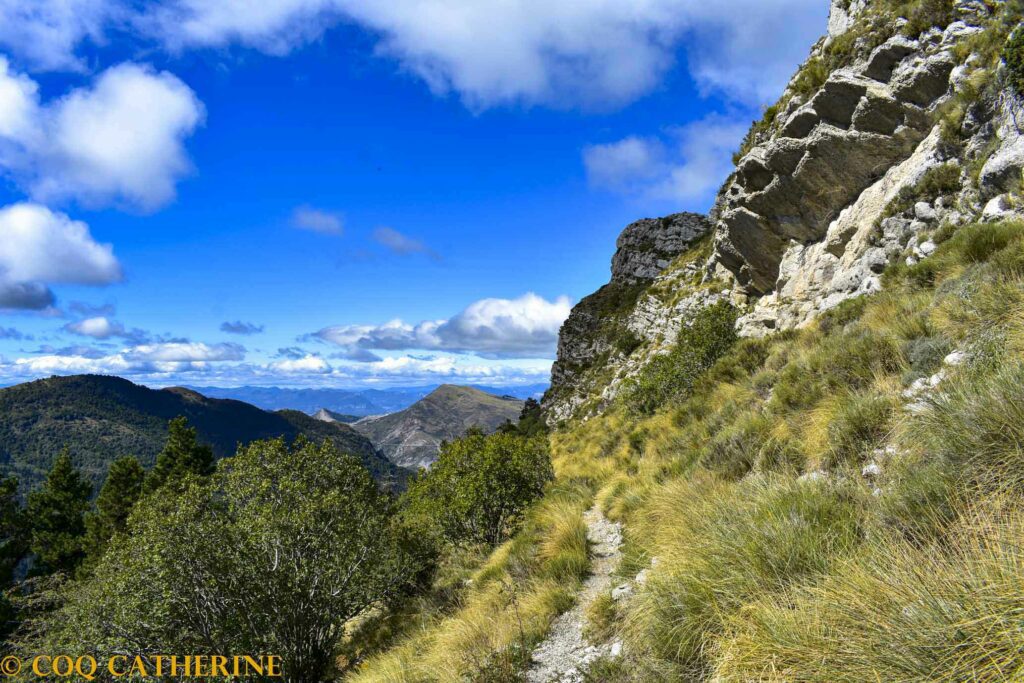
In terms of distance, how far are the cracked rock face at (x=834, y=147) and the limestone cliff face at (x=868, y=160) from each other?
0.05 meters

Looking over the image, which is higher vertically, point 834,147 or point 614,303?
point 614,303

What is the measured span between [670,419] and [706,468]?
727 cm

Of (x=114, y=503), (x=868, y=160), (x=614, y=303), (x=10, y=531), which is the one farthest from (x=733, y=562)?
(x=614, y=303)

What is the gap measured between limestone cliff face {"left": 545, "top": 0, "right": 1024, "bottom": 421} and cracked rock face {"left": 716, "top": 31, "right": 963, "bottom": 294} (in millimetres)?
47

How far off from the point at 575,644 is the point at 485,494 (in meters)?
9.00

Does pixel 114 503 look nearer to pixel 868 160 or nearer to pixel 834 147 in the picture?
pixel 834 147

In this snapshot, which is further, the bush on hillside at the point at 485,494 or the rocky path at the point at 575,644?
the bush on hillside at the point at 485,494

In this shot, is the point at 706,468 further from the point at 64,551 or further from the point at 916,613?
the point at 64,551

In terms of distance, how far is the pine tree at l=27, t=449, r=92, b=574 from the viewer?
33.1 meters

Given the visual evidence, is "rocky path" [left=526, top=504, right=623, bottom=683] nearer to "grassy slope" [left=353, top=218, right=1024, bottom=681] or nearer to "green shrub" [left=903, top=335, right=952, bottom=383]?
"grassy slope" [left=353, top=218, right=1024, bottom=681]

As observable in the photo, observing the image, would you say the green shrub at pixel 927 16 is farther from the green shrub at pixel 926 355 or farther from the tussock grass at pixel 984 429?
the tussock grass at pixel 984 429

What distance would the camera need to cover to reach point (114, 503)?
36.2 metres

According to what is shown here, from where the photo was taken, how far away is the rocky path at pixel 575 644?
473 centimetres

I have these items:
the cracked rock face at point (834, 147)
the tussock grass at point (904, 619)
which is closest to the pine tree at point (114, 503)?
the tussock grass at point (904, 619)
